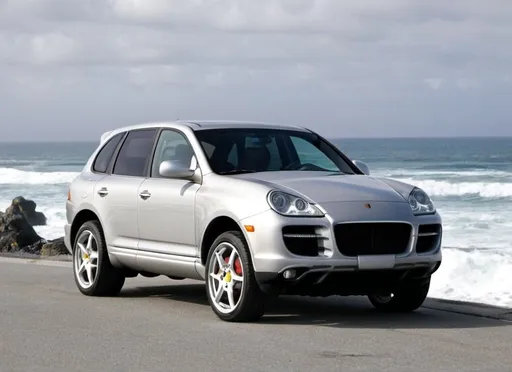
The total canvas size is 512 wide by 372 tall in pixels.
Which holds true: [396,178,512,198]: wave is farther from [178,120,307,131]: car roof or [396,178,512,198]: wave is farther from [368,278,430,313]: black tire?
[368,278,430,313]: black tire

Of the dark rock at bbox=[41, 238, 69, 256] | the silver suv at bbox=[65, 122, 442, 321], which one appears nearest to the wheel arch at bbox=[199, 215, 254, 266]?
the silver suv at bbox=[65, 122, 442, 321]

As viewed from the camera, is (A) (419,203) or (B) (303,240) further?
(A) (419,203)

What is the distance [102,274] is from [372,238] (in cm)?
298

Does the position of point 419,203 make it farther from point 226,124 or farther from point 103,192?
point 103,192

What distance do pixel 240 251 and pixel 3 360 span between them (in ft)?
7.13

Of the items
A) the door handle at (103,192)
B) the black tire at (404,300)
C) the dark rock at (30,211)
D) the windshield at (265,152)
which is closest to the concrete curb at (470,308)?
the black tire at (404,300)

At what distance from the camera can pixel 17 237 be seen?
18.4m

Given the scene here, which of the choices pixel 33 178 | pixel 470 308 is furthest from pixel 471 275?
pixel 33 178

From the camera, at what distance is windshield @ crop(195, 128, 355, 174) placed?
9.66 metres

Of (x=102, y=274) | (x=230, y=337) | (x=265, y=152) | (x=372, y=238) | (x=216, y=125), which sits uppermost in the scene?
(x=216, y=125)

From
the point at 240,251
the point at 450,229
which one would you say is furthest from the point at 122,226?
the point at 450,229

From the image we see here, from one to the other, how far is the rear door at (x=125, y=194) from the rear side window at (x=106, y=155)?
18 centimetres

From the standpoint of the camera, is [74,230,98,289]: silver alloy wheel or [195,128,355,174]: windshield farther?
[74,230,98,289]: silver alloy wheel

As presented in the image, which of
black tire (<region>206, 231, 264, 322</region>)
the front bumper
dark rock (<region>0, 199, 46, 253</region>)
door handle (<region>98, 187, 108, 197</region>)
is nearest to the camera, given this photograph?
the front bumper
